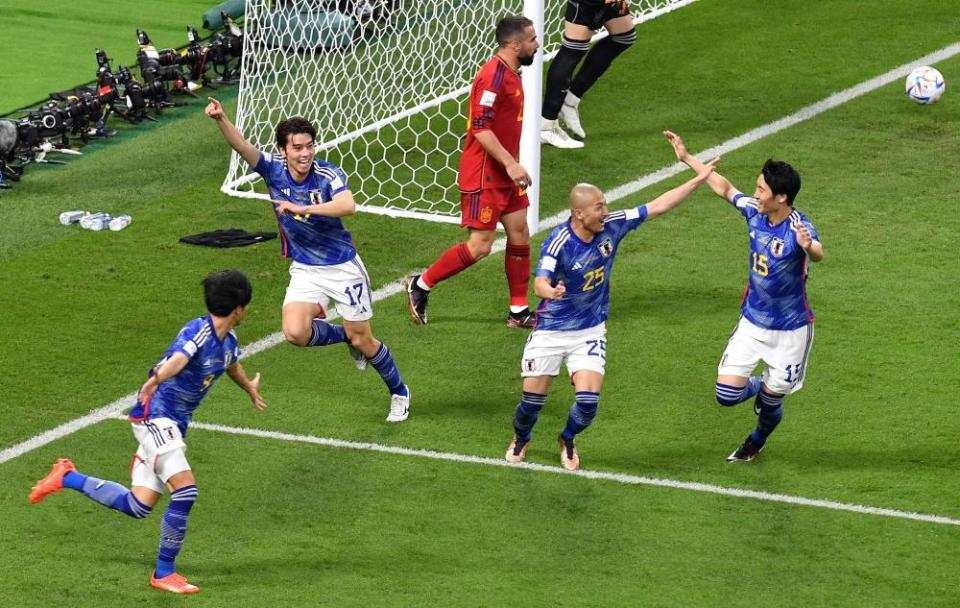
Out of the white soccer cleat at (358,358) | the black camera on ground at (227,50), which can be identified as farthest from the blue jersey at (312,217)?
the black camera on ground at (227,50)

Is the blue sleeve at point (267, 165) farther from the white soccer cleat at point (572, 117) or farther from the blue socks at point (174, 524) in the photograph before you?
the white soccer cleat at point (572, 117)

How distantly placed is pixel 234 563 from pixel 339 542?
0.53 m

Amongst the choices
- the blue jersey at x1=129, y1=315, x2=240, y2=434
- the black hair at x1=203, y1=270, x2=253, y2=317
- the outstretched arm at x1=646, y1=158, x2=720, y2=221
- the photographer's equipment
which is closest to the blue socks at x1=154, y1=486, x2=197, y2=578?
the blue jersey at x1=129, y1=315, x2=240, y2=434

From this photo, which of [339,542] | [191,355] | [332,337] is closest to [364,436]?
[332,337]

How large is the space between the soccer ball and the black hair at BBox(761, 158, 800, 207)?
691cm

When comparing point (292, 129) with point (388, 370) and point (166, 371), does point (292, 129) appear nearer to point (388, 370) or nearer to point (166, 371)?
point (388, 370)

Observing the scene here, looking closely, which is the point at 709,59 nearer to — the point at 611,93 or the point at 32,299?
the point at 611,93

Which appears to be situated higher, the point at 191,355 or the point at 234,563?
the point at 191,355

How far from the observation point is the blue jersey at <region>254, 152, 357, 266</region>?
950 cm

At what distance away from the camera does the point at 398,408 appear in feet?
31.8

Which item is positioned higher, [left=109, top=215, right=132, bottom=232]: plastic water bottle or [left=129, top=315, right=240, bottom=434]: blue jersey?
[left=129, top=315, right=240, bottom=434]: blue jersey

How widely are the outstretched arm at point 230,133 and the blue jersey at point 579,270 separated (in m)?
1.85

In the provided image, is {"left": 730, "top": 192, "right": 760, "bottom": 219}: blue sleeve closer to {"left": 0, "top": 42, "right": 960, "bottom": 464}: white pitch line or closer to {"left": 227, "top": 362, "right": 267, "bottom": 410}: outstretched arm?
{"left": 227, "top": 362, "right": 267, "bottom": 410}: outstretched arm

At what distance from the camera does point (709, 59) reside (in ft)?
55.5
